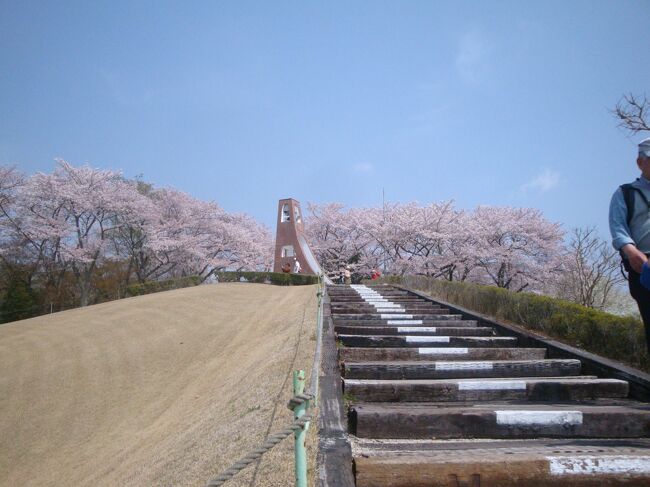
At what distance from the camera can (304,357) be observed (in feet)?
17.1

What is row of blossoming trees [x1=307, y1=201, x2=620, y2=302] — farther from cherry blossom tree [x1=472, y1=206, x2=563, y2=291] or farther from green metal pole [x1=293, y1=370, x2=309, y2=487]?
green metal pole [x1=293, y1=370, x2=309, y2=487]

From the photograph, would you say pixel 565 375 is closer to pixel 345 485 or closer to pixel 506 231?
pixel 345 485

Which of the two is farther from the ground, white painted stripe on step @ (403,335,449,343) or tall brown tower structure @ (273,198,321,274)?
tall brown tower structure @ (273,198,321,274)

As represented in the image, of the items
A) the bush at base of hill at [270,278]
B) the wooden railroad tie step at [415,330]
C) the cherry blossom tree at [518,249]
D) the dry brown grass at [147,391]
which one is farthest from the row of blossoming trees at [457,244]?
the wooden railroad tie step at [415,330]

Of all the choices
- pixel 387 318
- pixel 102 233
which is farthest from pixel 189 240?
pixel 387 318

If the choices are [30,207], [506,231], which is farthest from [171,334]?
[506,231]

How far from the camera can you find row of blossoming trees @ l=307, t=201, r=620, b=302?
85.0 ft

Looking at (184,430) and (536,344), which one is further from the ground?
(536,344)

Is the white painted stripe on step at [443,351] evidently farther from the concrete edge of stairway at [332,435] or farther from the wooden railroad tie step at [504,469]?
the wooden railroad tie step at [504,469]

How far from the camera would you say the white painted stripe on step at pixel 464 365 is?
373 cm

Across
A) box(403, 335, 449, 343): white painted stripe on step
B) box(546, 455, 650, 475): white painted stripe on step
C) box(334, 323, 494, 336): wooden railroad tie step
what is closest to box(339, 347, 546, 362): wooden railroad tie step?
box(403, 335, 449, 343): white painted stripe on step

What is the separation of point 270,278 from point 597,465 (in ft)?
85.0

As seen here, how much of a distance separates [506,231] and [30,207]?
2825 cm

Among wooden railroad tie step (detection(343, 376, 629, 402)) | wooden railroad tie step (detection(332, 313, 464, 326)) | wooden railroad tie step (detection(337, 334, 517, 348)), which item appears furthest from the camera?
wooden railroad tie step (detection(332, 313, 464, 326))
